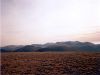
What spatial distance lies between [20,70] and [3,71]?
55 centimetres

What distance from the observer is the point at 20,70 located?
5.95 metres

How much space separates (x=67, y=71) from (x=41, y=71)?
2.72 ft

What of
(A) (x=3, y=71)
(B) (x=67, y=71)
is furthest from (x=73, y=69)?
(A) (x=3, y=71)

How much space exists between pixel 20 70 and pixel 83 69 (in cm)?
206

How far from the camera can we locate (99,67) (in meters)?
5.95

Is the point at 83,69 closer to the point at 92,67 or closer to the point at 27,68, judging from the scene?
the point at 92,67

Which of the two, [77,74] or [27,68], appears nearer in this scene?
[77,74]

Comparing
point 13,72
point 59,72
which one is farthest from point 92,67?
point 13,72

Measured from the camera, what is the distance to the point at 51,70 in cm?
590

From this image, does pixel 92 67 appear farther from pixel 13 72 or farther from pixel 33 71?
pixel 13 72

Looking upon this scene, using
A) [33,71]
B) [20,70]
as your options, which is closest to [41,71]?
[33,71]

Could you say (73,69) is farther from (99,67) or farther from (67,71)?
(99,67)

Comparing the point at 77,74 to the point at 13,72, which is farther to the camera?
the point at 13,72

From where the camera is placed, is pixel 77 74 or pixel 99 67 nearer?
pixel 77 74
